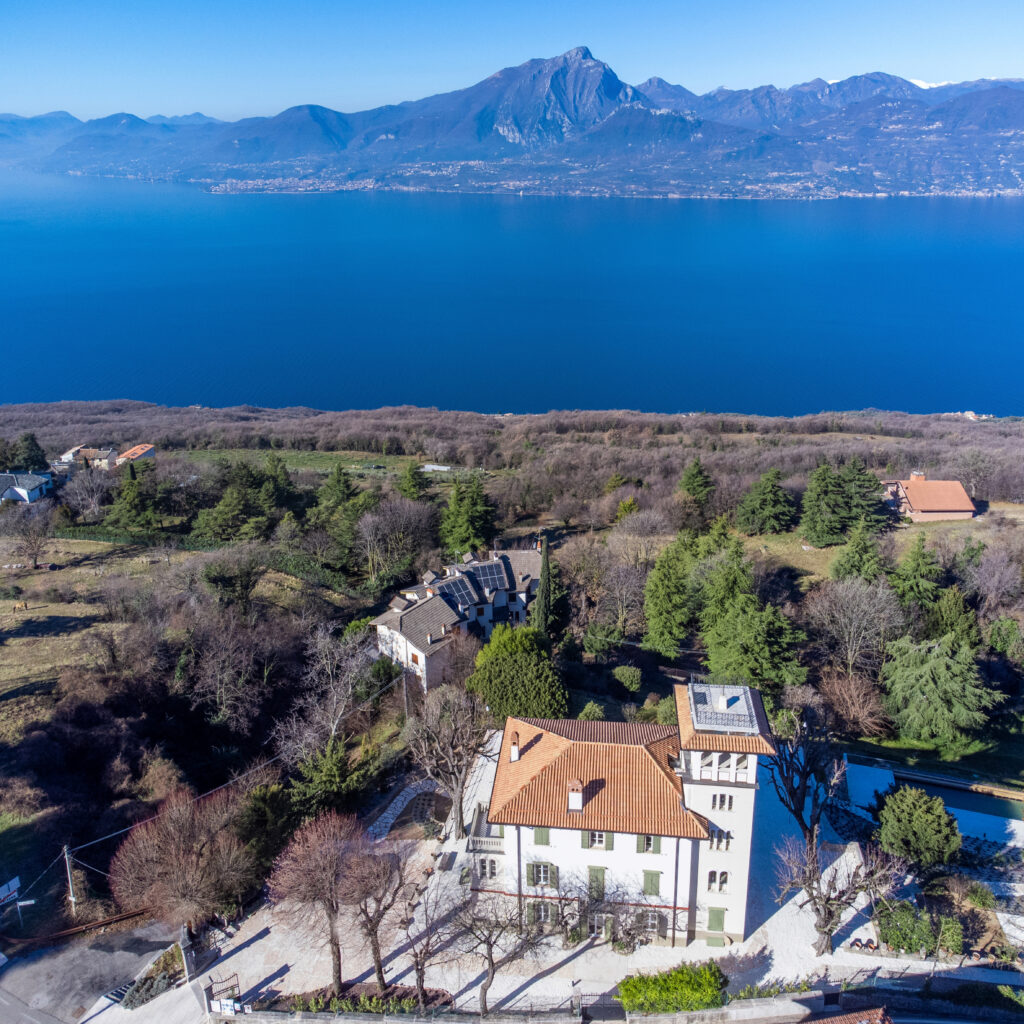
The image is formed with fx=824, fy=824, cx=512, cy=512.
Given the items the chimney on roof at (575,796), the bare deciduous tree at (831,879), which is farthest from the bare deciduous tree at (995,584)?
the chimney on roof at (575,796)

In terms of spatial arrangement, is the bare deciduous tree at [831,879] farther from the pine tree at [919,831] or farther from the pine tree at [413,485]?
the pine tree at [413,485]

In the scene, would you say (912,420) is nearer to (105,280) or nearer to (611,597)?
(611,597)

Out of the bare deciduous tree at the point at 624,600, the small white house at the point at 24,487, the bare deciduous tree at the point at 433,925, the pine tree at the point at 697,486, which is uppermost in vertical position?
the small white house at the point at 24,487

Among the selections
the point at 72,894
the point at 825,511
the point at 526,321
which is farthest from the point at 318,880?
the point at 526,321

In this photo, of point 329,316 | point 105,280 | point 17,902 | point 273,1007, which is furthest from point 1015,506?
point 105,280

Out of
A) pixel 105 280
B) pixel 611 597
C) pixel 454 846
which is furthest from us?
pixel 105 280

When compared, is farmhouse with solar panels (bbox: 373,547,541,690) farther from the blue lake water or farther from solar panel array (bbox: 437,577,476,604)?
the blue lake water

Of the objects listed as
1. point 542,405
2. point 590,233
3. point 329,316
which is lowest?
point 542,405
